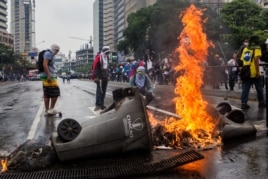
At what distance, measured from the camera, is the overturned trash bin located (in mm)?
5840

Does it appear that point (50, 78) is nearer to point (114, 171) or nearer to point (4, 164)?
point (4, 164)

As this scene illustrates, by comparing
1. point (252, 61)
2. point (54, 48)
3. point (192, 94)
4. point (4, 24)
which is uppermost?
point (4, 24)

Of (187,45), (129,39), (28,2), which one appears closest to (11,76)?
(129,39)

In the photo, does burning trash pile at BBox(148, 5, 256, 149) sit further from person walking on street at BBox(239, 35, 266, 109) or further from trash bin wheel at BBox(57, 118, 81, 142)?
person walking on street at BBox(239, 35, 266, 109)

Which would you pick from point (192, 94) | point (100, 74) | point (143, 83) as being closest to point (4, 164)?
point (192, 94)

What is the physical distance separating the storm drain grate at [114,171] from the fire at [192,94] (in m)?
1.21

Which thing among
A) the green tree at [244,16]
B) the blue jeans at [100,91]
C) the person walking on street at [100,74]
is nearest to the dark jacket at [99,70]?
the person walking on street at [100,74]

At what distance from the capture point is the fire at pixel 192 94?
7.07m

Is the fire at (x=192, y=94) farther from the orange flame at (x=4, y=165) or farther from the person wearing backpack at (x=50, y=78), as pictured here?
the person wearing backpack at (x=50, y=78)

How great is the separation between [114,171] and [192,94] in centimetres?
280

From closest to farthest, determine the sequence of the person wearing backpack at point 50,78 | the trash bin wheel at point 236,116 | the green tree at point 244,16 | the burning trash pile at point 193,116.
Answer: the burning trash pile at point 193,116 < the trash bin wheel at point 236,116 < the person wearing backpack at point 50,78 < the green tree at point 244,16

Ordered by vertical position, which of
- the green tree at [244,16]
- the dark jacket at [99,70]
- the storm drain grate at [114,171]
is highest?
the green tree at [244,16]

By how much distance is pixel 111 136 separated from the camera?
5.87 metres

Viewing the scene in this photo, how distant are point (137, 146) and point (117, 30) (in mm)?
178554
